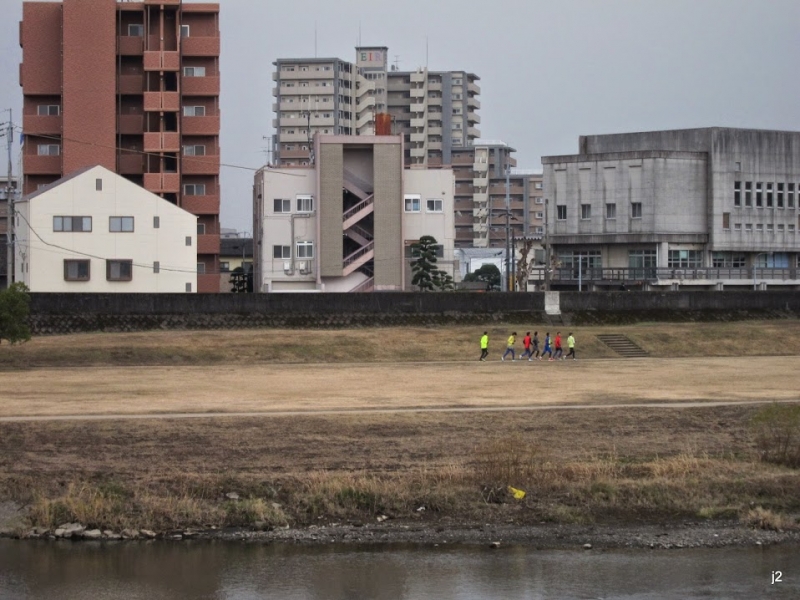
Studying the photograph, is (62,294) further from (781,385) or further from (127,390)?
(781,385)

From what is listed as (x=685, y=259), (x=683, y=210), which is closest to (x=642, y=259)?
(x=685, y=259)

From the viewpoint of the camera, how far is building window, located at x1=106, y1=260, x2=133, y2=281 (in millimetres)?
73750

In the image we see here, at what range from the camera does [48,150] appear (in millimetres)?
85812

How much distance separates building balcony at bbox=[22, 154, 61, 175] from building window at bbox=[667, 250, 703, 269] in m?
44.6

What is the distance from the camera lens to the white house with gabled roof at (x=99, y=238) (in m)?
72.1

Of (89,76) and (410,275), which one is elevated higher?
(89,76)

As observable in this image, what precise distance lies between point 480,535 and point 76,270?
174ft

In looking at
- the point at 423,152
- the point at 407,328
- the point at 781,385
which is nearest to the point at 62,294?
the point at 407,328

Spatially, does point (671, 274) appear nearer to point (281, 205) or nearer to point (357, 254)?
point (357, 254)

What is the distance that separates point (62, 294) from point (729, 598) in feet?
155

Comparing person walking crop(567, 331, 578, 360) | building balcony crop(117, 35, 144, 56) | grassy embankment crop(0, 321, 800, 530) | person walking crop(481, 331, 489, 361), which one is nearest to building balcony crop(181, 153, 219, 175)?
building balcony crop(117, 35, 144, 56)

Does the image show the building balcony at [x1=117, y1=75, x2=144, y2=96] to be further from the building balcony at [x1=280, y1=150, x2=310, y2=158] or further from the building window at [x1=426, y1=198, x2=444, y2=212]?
the building balcony at [x1=280, y1=150, x2=310, y2=158]

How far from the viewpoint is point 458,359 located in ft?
194

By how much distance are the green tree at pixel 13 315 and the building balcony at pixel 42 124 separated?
35616mm
